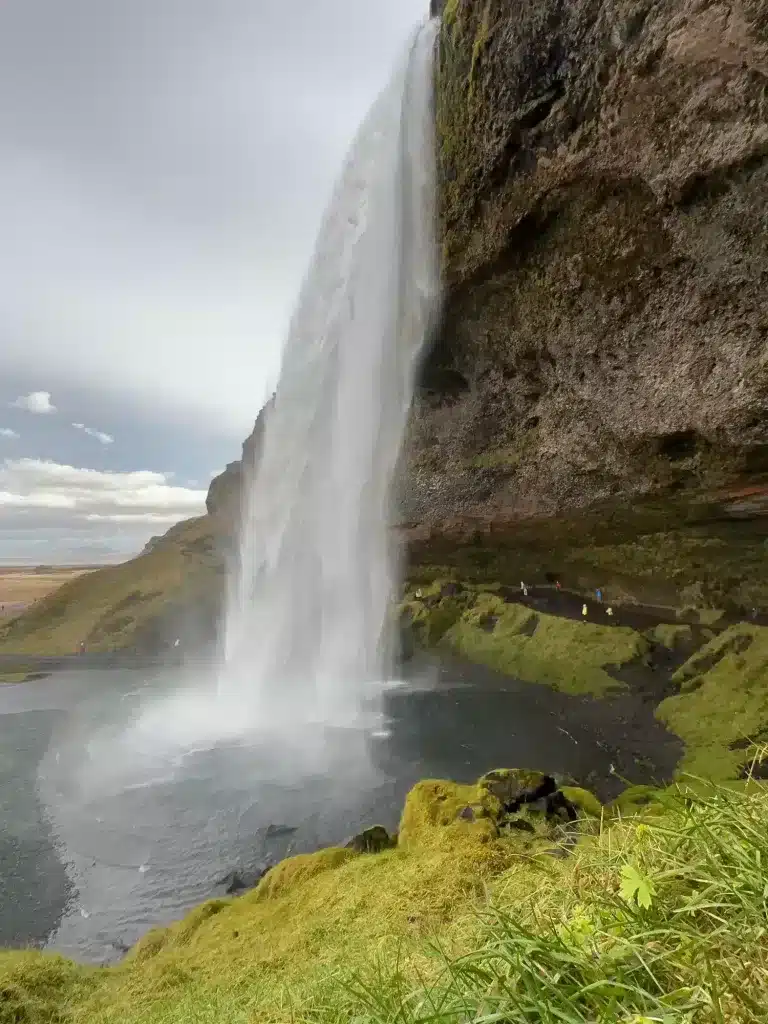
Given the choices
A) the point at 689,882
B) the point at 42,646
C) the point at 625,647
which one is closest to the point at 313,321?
the point at 625,647

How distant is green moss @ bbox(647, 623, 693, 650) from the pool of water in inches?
116

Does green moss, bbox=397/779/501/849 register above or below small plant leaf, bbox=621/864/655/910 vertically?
below

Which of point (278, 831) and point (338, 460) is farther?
point (338, 460)

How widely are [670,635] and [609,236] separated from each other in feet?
46.4

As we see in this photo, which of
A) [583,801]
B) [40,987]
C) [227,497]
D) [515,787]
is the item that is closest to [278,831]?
[515,787]

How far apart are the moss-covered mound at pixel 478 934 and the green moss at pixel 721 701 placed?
7564 millimetres

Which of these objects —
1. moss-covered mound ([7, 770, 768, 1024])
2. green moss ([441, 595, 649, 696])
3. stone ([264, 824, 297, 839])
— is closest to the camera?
moss-covered mound ([7, 770, 768, 1024])

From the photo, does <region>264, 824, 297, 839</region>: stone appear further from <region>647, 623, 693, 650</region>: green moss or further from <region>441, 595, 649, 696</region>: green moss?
<region>647, 623, 693, 650</region>: green moss

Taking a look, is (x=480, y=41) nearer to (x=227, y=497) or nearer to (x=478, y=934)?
(x=478, y=934)

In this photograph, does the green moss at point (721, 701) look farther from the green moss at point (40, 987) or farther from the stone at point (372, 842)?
the green moss at point (40, 987)

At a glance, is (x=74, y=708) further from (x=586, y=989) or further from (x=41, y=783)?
(x=586, y=989)

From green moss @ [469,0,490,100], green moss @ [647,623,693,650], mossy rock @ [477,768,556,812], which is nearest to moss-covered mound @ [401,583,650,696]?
green moss @ [647,623,693,650]

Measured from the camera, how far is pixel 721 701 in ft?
50.6

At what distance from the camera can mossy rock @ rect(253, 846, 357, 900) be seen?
677 centimetres
